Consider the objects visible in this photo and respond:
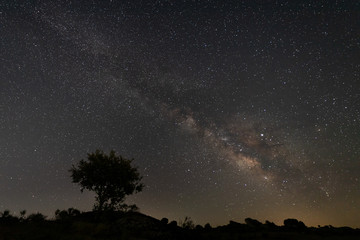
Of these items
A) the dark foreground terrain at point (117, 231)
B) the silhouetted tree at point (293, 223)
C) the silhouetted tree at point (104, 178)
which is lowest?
the dark foreground terrain at point (117, 231)

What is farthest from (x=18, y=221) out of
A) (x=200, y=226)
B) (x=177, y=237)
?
(x=200, y=226)

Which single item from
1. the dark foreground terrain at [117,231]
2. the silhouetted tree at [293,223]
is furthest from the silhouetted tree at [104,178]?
the silhouetted tree at [293,223]

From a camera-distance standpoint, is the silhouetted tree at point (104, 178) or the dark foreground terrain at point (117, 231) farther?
the silhouetted tree at point (104, 178)

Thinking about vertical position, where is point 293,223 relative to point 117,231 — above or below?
above

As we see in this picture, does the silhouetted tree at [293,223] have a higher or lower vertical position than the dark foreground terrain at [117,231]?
higher

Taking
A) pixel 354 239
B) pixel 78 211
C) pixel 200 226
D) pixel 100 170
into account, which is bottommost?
pixel 354 239

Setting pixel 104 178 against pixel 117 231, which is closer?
pixel 117 231

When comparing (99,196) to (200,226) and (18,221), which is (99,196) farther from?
(200,226)

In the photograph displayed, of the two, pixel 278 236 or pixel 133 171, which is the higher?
pixel 133 171

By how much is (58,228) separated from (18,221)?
22.8 ft

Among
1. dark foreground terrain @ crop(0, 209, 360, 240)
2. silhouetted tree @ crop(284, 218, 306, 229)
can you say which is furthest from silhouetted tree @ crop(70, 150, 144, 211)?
silhouetted tree @ crop(284, 218, 306, 229)

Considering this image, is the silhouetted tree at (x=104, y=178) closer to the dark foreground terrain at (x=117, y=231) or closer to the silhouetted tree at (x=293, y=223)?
the dark foreground terrain at (x=117, y=231)

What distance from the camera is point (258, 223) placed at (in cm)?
2834

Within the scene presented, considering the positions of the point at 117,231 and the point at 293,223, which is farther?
the point at 293,223
